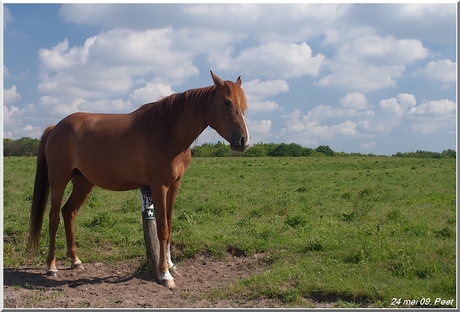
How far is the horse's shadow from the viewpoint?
593cm

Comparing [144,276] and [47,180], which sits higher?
[47,180]

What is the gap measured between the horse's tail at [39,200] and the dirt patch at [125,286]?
0.43 m

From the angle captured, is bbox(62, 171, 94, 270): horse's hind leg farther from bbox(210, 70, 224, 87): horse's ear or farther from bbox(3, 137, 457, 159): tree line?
bbox(3, 137, 457, 159): tree line

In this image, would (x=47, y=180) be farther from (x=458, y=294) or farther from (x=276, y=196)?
(x=276, y=196)

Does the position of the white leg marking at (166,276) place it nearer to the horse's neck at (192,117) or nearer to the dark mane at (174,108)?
the horse's neck at (192,117)

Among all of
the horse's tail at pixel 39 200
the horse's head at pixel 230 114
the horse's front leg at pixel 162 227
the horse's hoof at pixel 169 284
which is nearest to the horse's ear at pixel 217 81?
the horse's head at pixel 230 114

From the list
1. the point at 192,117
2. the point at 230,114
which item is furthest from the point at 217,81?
the point at 192,117

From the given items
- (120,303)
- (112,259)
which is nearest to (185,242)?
(112,259)

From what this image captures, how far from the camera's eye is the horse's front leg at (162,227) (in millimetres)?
5773

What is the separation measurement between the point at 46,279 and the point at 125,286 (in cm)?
131

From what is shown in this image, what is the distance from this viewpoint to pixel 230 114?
5477 millimetres

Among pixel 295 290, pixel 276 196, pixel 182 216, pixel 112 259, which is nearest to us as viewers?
pixel 295 290

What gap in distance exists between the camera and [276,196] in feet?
46.7

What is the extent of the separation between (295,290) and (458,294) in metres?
1.69
